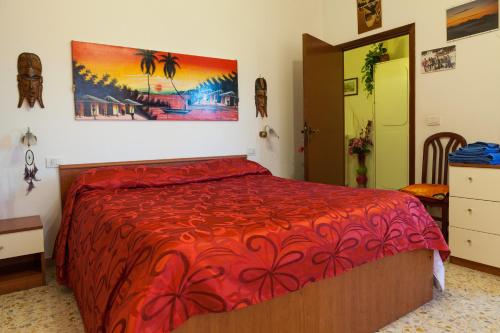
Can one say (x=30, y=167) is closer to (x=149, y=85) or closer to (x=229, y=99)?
(x=149, y=85)

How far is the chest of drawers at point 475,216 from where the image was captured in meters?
2.33

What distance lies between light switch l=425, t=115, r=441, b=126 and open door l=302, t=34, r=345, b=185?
3.34 feet

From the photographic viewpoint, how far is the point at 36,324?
1.85 m

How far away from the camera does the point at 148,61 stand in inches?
120

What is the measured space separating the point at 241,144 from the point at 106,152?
1321 mm

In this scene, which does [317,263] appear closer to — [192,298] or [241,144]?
[192,298]

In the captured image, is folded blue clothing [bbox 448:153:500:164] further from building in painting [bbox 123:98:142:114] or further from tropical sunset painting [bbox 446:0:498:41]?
building in painting [bbox 123:98:142:114]

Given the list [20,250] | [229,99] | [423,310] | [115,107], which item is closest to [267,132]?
[229,99]

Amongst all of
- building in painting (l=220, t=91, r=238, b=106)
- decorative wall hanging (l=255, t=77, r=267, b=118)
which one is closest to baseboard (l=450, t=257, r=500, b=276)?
decorative wall hanging (l=255, t=77, r=267, b=118)

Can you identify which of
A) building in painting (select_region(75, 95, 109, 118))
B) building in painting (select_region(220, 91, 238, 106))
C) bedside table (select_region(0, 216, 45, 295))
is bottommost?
bedside table (select_region(0, 216, 45, 295))

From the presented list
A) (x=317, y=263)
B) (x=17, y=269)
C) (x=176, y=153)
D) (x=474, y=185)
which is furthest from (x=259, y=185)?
(x=17, y=269)

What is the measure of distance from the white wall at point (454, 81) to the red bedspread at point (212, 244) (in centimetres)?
142

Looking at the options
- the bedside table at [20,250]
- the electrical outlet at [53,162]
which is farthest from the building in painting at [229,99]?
the bedside table at [20,250]

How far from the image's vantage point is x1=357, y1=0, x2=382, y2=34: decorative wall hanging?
3.58 metres
